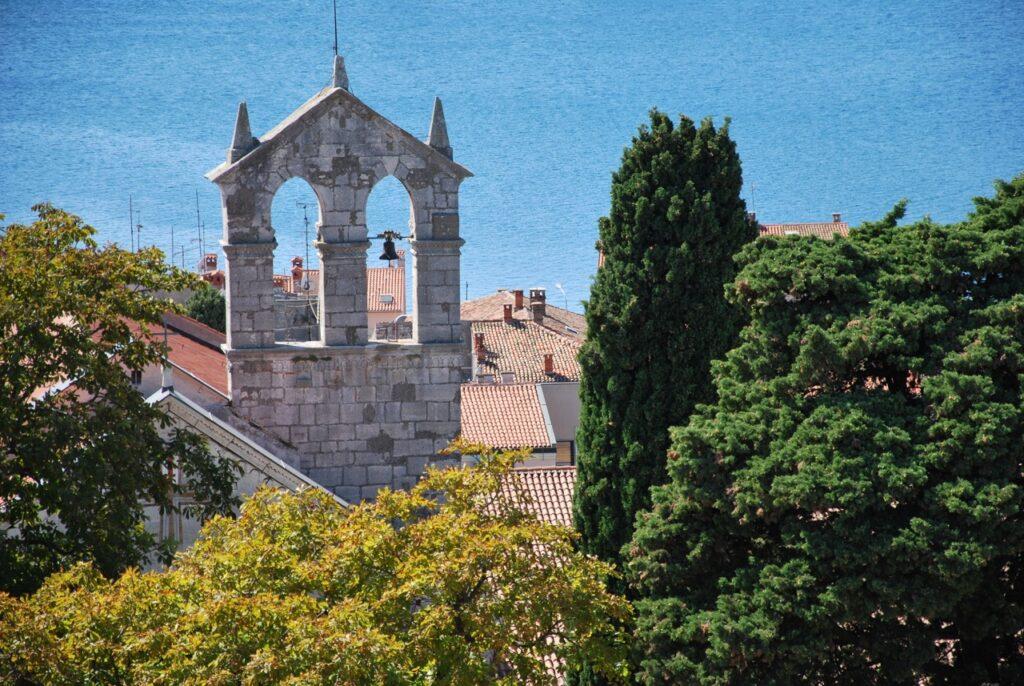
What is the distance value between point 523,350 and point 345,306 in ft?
144

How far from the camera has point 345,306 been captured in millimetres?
24938

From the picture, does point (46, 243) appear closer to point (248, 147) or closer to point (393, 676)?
point (248, 147)

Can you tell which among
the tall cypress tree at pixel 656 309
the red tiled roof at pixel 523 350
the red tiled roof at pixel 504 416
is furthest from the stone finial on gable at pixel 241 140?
the red tiled roof at pixel 523 350

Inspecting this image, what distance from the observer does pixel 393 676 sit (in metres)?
17.8

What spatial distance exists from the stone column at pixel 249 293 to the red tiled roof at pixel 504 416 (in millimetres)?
24574

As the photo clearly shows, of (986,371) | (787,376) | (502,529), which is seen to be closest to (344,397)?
(502,529)

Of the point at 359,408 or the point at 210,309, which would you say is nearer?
the point at 359,408

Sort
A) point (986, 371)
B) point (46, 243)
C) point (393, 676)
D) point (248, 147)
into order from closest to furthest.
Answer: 1. point (393, 676)
2. point (986, 371)
3. point (46, 243)
4. point (248, 147)

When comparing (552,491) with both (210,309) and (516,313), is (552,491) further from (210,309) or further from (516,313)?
(516,313)

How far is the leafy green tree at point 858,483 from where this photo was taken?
63.9 feet

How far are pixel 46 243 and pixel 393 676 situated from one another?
8.29 m

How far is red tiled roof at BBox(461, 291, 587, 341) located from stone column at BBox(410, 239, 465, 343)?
158 feet

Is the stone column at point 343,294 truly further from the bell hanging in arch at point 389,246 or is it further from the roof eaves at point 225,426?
the roof eaves at point 225,426

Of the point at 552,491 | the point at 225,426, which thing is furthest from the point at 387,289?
the point at 225,426
